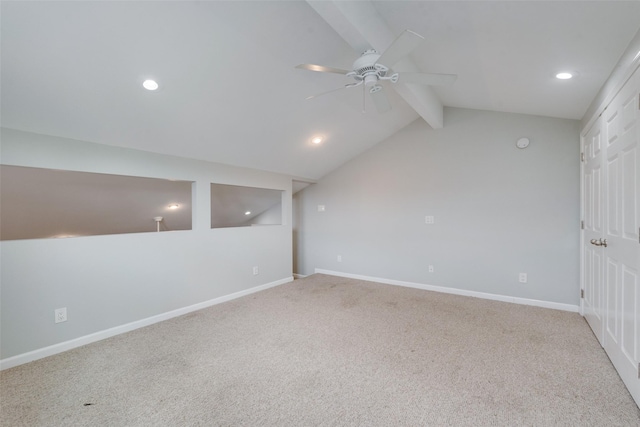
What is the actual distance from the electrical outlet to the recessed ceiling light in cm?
206

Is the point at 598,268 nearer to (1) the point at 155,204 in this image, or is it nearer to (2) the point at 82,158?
(2) the point at 82,158

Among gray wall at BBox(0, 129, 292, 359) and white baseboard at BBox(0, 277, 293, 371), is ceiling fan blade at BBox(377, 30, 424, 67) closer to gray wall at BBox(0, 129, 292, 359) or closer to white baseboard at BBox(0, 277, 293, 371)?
gray wall at BBox(0, 129, 292, 359)

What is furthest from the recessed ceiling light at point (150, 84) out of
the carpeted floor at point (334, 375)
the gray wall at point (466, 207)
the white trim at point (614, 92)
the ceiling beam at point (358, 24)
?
the gray wall at point (466, 207)

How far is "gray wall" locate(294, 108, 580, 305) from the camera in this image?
Result: 333 centimetres

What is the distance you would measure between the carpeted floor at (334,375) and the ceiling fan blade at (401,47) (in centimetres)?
204

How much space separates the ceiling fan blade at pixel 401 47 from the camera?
1342 mm

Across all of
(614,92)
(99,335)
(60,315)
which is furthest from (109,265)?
(614,92)

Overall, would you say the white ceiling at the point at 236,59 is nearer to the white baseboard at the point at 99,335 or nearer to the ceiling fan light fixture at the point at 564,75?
the ceiling fan light fixture at the point at 564,75

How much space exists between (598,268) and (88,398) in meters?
4.15

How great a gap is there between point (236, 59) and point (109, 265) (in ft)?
7.46

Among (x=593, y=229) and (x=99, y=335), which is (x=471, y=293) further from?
(x=99, y=335)

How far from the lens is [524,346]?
8.05 ft

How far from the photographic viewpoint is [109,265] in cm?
275

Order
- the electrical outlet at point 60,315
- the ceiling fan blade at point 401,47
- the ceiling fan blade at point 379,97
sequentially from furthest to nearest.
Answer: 1. the electrical outlet at point 60,315
2. the ceiling fan blade at point 379,97
3. the ceiling fan blade at point 401,47
